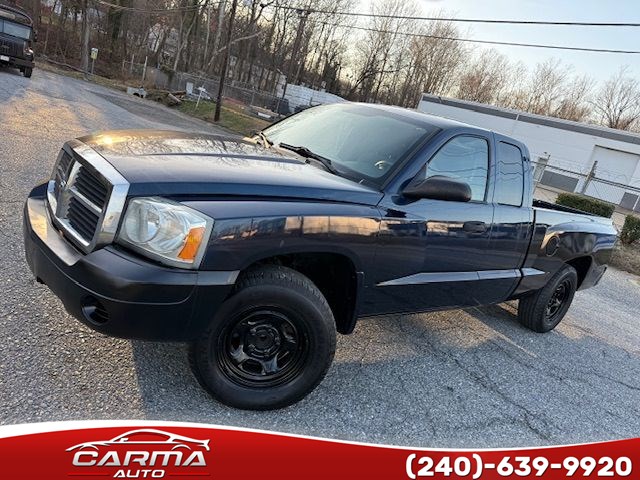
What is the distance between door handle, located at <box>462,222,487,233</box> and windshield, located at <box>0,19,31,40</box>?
72.2 ft

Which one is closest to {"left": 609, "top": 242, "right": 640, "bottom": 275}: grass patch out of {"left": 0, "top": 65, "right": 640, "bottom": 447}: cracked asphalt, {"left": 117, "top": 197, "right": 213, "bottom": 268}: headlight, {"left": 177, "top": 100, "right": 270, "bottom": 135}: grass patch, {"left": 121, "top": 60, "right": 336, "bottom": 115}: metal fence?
{"left": 0, "top": 65, "right": 640, "bottom": 447}: cracked asphalt

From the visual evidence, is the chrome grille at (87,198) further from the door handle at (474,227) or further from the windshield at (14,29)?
the windshield at (14,29)

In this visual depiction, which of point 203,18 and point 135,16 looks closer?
point 135,16

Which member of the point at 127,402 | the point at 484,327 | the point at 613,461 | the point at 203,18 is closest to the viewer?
the point at 127,402

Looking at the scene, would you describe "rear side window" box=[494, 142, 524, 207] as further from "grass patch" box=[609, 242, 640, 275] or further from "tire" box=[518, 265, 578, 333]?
"grass patch" box=[609, 242, 640, 275]

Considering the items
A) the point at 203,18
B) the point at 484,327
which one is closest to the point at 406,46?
the point at 203,18

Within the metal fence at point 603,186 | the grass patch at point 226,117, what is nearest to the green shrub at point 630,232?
the grass patch at point 226,117

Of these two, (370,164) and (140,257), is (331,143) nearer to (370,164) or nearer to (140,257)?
(370,164)

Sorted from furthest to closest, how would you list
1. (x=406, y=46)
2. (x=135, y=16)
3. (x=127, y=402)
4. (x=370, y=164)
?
(x=406, y=46) < (x=135, y=16) < (x=370, y=164) < (x=127, y=402)

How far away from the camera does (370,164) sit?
339 cm

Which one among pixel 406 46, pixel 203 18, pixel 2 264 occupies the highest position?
pixel 406 46

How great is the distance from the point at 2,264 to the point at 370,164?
9.43 feet

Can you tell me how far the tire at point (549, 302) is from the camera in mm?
4957

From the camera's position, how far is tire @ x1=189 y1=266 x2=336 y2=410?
2.55m
